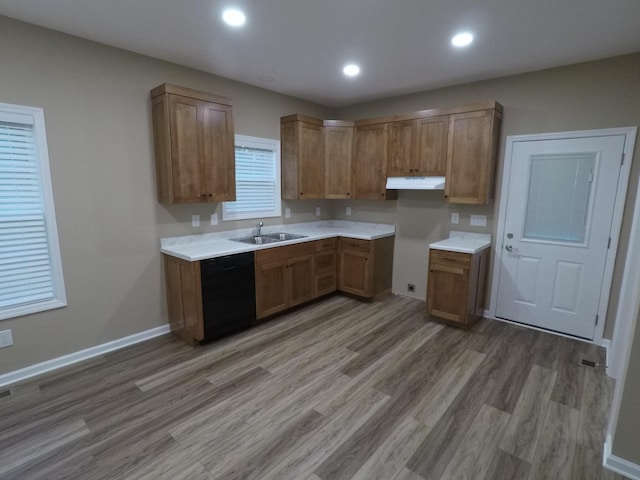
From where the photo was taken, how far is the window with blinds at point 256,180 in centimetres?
389

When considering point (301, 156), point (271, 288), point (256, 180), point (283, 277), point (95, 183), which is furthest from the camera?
point (301, 156)

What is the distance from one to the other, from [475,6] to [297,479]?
3075 mm

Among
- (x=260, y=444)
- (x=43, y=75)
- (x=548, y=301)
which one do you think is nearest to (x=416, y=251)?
(x=548, y=301)

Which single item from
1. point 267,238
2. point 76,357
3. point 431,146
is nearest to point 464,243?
point 431,146

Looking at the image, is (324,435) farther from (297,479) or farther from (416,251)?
(416,251)

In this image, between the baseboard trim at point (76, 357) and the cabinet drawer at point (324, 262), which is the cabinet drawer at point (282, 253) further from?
the baseboard trim at point (76, 357)

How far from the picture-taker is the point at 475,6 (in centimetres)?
214

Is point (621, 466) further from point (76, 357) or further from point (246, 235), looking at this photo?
point (76, 357)

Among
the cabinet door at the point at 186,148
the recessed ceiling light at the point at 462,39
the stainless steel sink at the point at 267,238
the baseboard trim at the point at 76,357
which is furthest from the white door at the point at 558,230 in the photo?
the baseboard trim at the point at 76,357

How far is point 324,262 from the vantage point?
4.29 m

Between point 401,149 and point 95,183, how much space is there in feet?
10.7

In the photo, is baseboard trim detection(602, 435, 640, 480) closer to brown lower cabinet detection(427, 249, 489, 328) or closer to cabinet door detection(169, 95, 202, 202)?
brown lower cabinet detection(427, 249, 489, 328)

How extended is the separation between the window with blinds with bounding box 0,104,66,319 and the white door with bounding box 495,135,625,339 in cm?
436

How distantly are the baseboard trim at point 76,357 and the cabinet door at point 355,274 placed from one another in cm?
223
